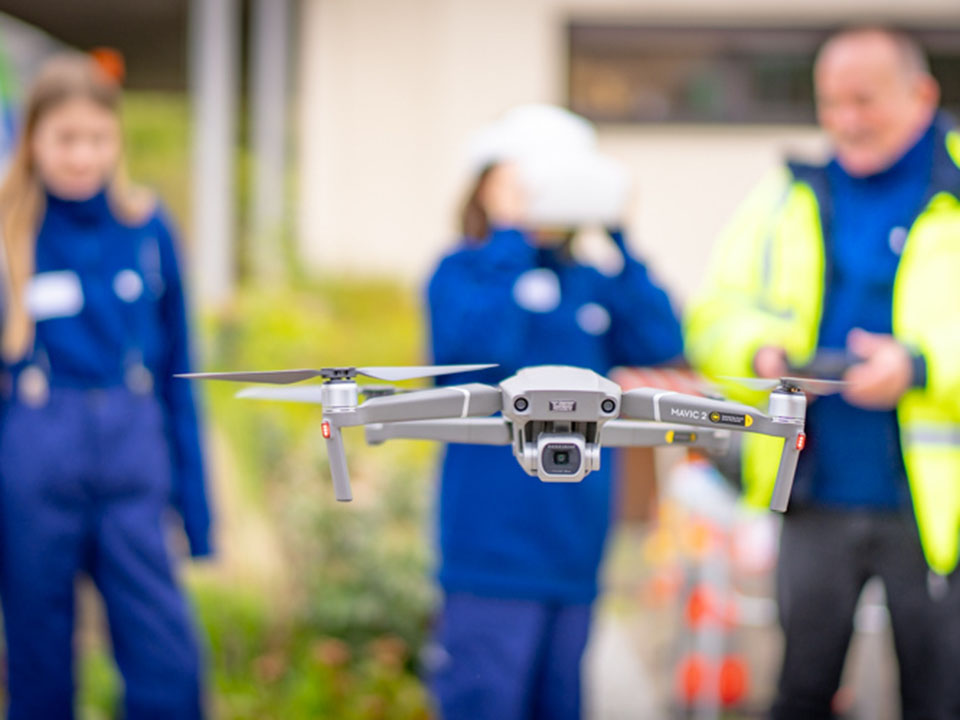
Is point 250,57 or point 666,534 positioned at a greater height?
point 250,57

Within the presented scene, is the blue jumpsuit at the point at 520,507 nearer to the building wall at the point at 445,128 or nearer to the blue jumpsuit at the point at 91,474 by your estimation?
the blue jumpsuit at the point at 91,474

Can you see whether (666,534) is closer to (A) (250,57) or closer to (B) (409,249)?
(B) (409,249)

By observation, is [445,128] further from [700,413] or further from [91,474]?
[700,413]

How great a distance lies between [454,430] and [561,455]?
16 cm

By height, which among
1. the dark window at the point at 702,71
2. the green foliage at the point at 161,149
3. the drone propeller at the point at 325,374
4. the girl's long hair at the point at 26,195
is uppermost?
the dark window at the point at 702,71

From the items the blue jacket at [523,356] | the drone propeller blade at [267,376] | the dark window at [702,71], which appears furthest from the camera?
the dark window at [702,71]

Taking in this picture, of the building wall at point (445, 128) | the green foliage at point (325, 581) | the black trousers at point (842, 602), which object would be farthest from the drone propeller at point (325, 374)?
the building wall at point (445, 128)

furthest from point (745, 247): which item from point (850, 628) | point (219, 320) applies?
point (219, 320)

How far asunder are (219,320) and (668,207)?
3.00 meters

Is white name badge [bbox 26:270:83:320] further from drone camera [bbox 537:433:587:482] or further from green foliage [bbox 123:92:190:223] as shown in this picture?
green foliage [bbox 123:92:190:223]

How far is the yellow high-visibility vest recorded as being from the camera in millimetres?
2395

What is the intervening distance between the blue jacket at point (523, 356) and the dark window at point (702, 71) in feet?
15.7

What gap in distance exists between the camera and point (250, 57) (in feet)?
24.7

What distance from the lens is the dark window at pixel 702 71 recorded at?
7242mm
